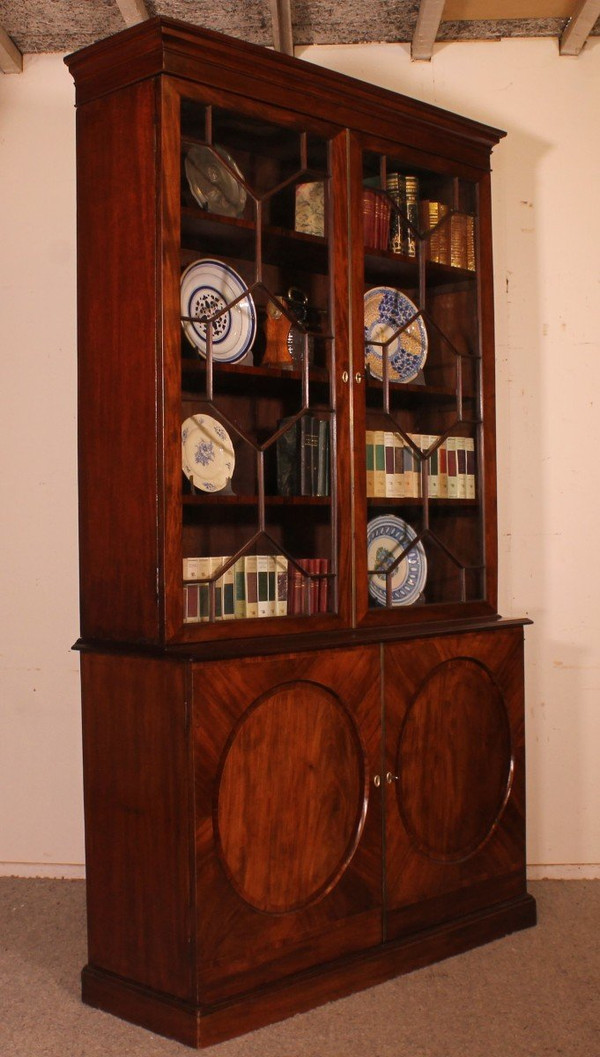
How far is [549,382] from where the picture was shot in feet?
10.9

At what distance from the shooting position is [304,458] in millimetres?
2553

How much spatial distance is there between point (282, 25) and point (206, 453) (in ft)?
4.71

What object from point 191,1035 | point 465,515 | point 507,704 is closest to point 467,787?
point 507,704

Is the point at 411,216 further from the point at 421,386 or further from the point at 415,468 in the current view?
the point at 415,468

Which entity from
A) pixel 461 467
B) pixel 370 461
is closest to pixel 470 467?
pixel 461 467

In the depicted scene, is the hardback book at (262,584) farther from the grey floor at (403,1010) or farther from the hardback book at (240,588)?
the grey floor at (403,1010)

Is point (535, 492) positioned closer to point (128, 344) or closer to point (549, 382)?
point (549, 382)

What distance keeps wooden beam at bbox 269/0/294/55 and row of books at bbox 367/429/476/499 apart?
4.04ft

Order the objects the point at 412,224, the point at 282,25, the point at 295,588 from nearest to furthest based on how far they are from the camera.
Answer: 1. the point at 295,588
2. the point at 412,224
3. the point at 282,25

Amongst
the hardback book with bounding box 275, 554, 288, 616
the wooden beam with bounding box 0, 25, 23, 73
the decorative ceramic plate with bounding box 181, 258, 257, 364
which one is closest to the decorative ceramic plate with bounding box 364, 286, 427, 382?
the decorative ceramic plate with bounding box 181, 258, 257, 364

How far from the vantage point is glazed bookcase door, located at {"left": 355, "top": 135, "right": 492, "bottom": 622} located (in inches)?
107

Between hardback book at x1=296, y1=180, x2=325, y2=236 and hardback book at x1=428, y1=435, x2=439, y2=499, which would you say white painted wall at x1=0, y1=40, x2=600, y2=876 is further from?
hardback book at x1=296, y1=180, x2=325, y2=236

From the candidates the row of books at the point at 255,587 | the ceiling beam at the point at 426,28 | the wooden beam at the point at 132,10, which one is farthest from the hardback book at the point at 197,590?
the ceiling beam at the point at 426,28

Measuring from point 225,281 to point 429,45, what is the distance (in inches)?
51.2
